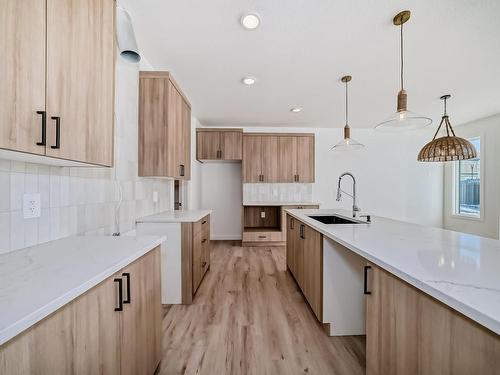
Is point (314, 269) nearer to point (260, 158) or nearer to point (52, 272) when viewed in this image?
point (52, 272)

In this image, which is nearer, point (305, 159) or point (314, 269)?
point (314, 269)

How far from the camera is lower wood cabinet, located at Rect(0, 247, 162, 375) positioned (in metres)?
0.60

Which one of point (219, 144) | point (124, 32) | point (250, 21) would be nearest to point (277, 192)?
point (219, 144)

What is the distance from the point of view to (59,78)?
Result: 96 cm

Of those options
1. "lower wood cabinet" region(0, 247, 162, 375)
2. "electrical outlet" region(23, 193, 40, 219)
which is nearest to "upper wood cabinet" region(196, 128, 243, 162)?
"lower wood cabinet" region(0, 247, 162, 375)

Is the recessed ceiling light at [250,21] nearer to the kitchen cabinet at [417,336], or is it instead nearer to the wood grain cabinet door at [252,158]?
the kitchen cabinet at [417,336]

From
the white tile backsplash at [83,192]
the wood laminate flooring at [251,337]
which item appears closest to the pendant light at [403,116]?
the wood laminate flooring at [251,337]

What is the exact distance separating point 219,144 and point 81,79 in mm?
3609

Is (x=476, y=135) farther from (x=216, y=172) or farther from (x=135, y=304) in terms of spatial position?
(x=135, y=304)

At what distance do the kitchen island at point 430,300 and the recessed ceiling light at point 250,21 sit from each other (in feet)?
5.63

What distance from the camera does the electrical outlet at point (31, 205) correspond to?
1137 mm

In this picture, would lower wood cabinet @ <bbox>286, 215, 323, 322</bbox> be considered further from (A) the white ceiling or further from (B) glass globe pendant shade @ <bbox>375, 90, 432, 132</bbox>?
(A) the white ceiling

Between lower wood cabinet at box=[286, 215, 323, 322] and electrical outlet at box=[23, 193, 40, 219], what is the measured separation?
5.92ft

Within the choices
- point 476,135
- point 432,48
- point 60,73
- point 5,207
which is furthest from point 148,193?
point 476,135
